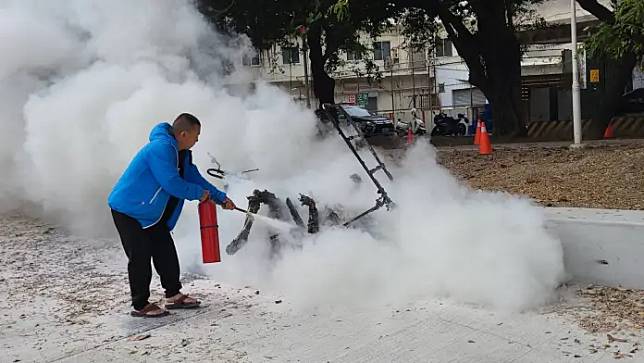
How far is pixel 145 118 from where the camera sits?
20.4 feet

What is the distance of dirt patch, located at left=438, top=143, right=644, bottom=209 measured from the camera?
5.93m

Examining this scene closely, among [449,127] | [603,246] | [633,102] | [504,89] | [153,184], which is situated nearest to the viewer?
[153,184]

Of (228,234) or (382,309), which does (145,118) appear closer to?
(228,234)

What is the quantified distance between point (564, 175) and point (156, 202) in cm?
488

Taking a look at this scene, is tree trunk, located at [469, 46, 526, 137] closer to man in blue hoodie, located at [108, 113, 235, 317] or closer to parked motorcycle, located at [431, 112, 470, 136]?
parked motorcycle, located at [431, 112, 470, 136]

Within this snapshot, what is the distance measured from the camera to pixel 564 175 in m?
7.44

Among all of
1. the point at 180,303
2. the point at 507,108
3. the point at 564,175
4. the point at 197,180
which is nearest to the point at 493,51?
the point at 507,108

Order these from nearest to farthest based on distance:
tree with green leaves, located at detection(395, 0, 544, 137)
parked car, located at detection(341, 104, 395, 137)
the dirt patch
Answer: the dirt patch < tree with green leaves, located at detection(395, 0, 544, 137) < parked car, located at detection(341, 104, 395, 137)

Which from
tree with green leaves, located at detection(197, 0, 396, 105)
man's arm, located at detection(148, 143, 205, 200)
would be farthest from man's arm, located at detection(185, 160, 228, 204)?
tree with green leaves, located at detection(197, 0, 396, 105)

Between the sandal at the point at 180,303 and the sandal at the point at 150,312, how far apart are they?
0.39ft

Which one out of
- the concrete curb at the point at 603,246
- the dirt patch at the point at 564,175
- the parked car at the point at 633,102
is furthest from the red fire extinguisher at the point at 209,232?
the parked car at the point at 633,102

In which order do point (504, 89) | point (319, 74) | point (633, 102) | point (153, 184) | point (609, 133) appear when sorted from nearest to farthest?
point (153, 184) → point (609, 133) → point (504, 89) → point (319, 74) → point (633, 102)

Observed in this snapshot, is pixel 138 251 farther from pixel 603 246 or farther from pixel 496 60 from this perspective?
pixel 496 60

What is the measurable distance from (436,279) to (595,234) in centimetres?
112
